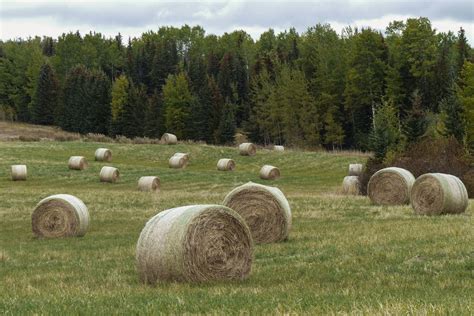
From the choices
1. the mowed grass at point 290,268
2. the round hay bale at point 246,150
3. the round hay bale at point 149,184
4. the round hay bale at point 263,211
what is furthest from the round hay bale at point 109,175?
the round hay bale at point 263,211

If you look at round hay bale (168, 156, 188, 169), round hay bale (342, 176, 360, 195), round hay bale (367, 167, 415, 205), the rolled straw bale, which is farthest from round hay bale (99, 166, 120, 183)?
round hay bale (367, 167, 415, 205)

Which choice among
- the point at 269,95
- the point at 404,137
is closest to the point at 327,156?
the point at 404,137

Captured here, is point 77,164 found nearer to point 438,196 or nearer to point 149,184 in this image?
point 149,184

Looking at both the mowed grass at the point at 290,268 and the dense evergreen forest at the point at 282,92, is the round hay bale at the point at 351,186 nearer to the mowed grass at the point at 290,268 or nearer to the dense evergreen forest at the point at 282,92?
the mowed grass at the point at 290,268

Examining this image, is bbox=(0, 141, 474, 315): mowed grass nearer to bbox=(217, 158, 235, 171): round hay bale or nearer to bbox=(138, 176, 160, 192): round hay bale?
bbox=(138, 176, 160, 192): round hay bale

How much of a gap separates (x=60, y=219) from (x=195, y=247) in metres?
12.6

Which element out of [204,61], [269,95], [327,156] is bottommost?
[327,156]

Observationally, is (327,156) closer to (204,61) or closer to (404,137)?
(404,137)

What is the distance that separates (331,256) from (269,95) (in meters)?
94.6

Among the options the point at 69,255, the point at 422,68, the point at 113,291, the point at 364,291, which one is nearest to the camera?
the point at 364,291

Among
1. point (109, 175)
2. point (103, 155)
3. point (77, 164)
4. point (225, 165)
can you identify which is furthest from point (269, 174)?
point (103, 155)

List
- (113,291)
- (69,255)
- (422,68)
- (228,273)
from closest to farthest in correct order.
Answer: (113,291), (228,273), (69,255), (422,68)

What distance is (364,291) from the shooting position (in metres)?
9.48

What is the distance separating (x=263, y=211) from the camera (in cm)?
1855
